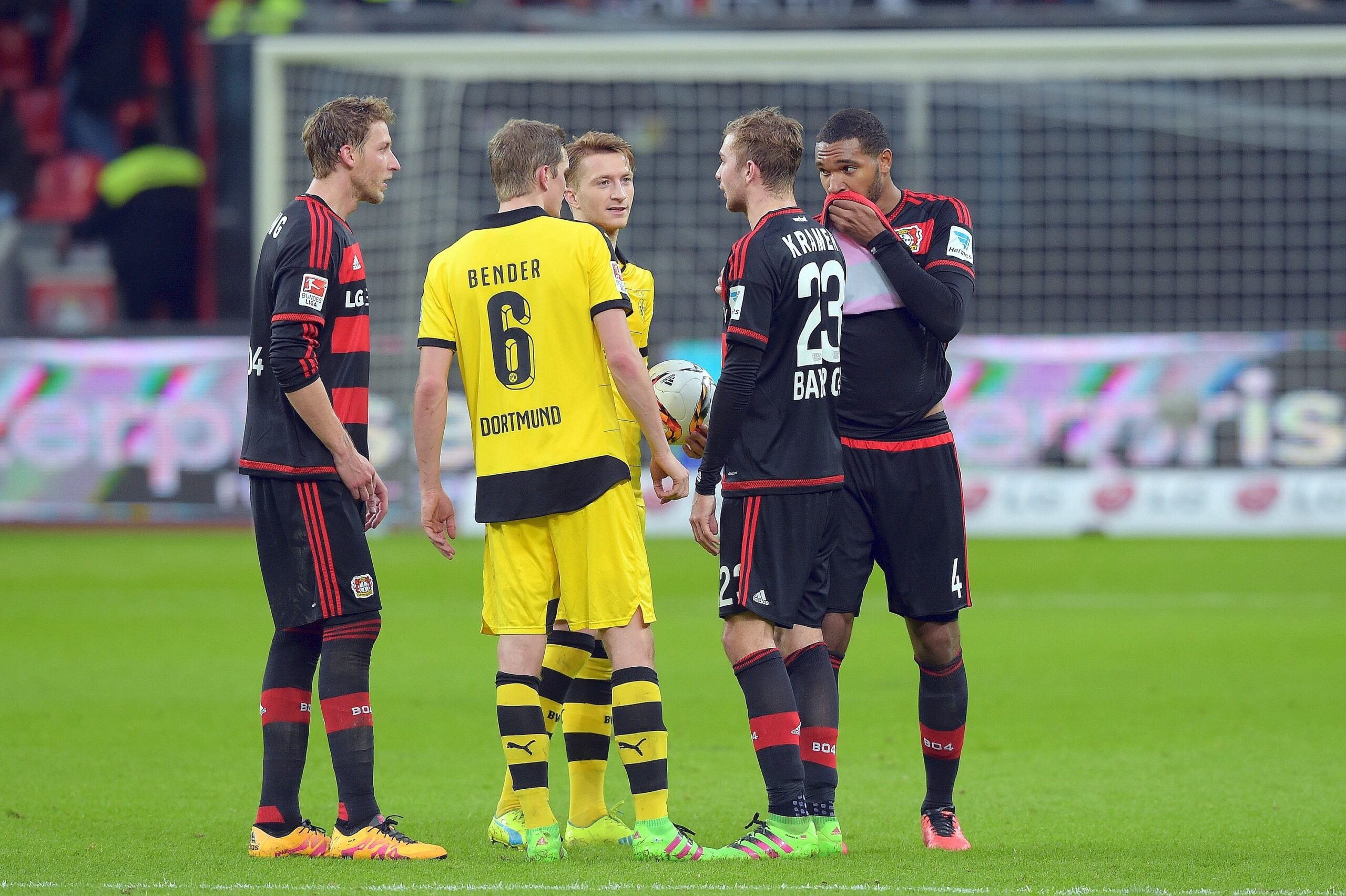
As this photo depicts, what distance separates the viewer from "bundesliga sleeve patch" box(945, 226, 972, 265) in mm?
5195

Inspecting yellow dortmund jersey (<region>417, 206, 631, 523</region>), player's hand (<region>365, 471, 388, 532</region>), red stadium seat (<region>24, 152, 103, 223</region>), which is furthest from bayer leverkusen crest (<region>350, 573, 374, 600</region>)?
red stadium seat (<region>24, 152, 103, 223</region>)

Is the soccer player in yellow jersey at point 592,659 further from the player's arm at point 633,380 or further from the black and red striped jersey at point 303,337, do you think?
the black and red striped jersey at point 303,337

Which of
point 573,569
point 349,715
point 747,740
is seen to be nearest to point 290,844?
point 349,715

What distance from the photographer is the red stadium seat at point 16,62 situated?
23422 mm

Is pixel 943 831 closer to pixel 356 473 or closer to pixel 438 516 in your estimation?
pixel 438 516

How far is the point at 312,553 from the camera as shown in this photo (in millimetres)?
4855

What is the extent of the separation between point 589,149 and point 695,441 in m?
1.03

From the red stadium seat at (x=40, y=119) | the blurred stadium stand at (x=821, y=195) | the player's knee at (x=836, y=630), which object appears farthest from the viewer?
the red stadium seat at (x=40, y=119)

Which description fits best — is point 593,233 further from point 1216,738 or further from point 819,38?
point 819,38

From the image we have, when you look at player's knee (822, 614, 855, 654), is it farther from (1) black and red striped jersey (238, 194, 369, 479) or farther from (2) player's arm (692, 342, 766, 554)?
(1) black and red striped jersey (238, 194, 369, 479)

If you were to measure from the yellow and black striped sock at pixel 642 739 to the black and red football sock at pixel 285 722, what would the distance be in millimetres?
948

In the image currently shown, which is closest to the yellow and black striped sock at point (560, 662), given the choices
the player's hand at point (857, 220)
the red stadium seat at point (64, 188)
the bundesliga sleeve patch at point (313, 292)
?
the bundesliga sleeve patch at point (313, 292)

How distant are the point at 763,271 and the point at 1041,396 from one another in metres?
10.9

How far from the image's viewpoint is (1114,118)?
63.3 feet
